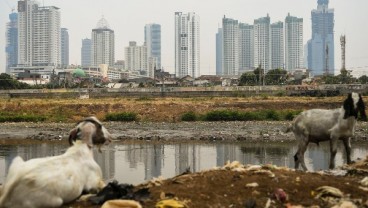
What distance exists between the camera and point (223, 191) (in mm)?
8836

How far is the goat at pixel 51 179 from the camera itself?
780cm

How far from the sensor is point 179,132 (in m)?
40.2

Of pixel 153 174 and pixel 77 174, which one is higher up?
pixel 77 174

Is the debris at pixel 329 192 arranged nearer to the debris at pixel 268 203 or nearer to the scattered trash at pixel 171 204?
the debris at pixel 268 203

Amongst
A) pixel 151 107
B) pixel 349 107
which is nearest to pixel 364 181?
pixel 349 107

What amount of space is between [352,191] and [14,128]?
41.7 meters

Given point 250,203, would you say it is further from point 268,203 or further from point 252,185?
point 252,185

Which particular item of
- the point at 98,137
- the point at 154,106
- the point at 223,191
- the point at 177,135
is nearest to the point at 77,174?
the point at 98,137

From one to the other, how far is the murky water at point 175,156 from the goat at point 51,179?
7125 millimetres

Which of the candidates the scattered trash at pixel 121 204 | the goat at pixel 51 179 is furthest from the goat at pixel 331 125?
the scattered trash at pixel 121 204

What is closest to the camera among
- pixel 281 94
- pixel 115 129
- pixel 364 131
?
pixel 364 131

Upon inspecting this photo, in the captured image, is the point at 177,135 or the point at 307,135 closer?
the point at 307,135

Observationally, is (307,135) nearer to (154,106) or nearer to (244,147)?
(244,147)

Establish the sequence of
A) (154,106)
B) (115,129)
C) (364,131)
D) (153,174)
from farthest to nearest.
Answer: (154,106) < (115,129) < (364,131) < (153,174)
